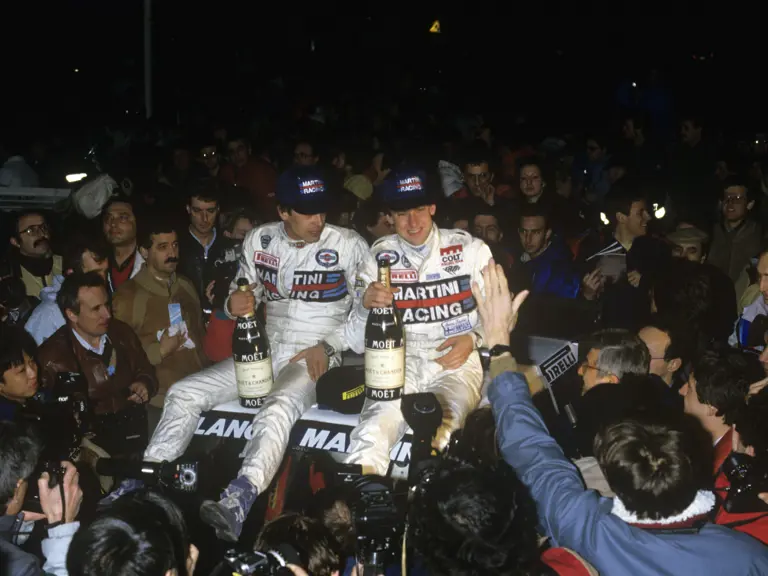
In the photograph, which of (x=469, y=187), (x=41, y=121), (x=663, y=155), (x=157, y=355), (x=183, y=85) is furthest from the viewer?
(x=183, y=85)

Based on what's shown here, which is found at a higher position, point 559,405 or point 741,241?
point 741,241

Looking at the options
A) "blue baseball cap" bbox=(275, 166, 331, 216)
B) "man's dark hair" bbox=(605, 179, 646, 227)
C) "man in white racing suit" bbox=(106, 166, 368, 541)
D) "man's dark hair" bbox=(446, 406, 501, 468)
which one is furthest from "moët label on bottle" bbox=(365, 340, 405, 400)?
"man's dark hair" bbox=(605, 179, 646, 227)

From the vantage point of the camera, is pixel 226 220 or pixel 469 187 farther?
pixel 469 187

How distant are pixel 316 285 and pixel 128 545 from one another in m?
3.32

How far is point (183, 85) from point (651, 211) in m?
14.6

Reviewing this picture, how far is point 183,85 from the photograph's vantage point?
19828mm

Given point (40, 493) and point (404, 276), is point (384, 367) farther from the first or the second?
point (40, 493)

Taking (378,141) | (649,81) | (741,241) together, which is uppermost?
(649,81)

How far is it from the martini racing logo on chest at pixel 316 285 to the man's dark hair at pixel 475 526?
3229 millimetres

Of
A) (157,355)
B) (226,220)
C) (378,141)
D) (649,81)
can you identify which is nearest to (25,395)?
(157,355)

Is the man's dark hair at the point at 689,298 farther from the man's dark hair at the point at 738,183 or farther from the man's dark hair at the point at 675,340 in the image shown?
the man's dark hair at the point at 738,183

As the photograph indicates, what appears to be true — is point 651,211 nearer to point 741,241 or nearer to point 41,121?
point 741,241

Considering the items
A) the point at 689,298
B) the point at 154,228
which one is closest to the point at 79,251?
the point at 154,228

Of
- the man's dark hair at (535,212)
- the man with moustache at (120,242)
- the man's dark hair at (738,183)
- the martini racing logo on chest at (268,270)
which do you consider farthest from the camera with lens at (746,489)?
the man's dark hair at (738,183)
